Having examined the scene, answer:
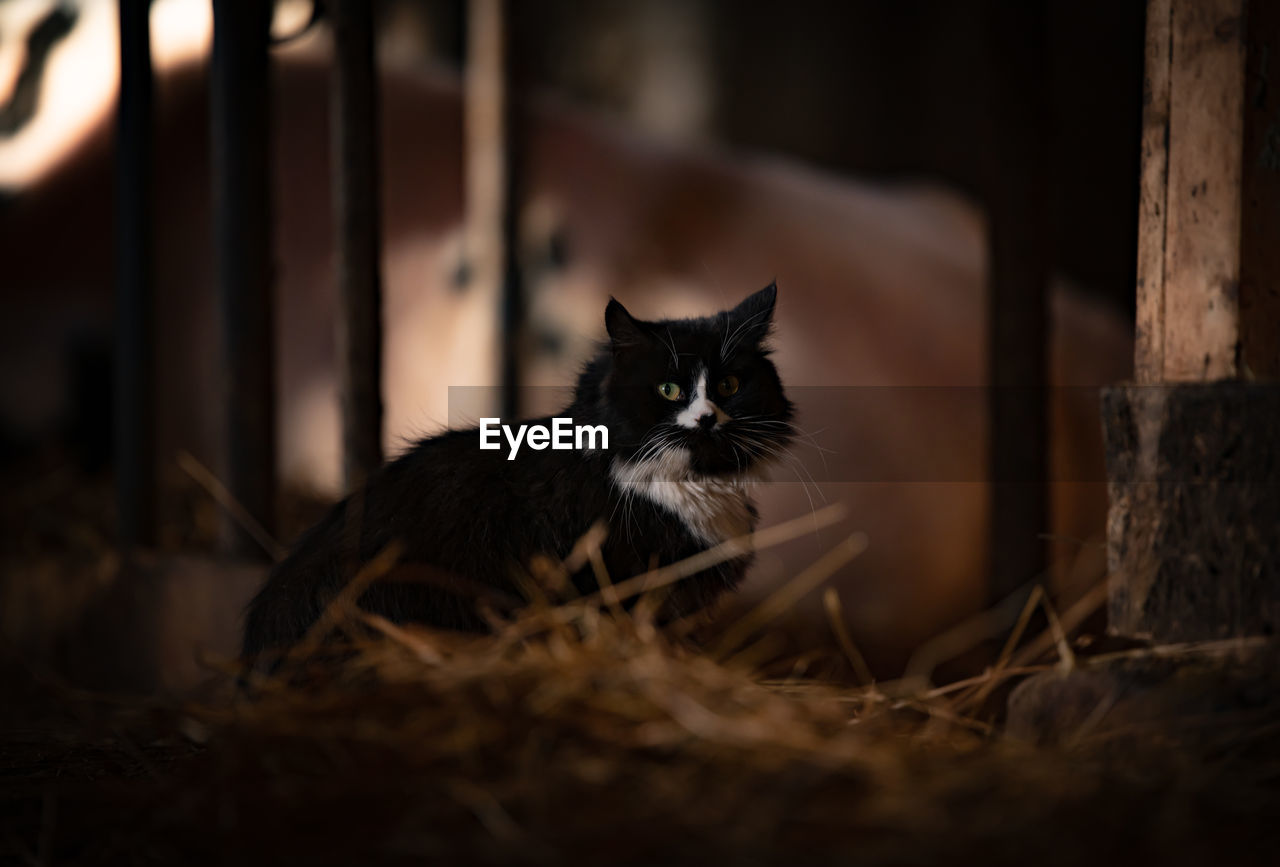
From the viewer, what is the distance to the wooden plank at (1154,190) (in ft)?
5.35

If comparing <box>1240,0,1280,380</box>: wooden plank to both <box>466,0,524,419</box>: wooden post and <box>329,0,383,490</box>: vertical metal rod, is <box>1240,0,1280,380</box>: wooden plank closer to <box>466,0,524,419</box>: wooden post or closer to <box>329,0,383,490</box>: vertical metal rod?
<box>329,0,383,490</box>: vertical metal rod

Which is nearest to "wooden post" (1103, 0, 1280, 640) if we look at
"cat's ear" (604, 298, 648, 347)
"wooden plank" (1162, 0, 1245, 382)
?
"wooden plank" (1162, 0, 1245, 382)

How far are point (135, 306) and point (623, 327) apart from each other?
166cm

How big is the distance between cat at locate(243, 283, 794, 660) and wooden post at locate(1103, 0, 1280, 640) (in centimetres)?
61

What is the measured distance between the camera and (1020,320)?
3.08 m

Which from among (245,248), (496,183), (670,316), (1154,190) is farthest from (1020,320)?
(245,248)

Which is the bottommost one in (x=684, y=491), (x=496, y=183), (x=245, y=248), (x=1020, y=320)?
(x=684, y=491)

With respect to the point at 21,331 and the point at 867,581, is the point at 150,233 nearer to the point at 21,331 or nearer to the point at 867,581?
the point at 21,331

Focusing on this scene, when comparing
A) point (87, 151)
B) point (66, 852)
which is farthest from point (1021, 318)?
point (87, 151)

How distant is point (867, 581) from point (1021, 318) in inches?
41.0

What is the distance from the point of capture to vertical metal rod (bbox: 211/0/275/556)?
2576 millimetres

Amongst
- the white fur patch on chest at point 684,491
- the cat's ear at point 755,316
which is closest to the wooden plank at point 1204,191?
A: the cat's ear at point 755,316

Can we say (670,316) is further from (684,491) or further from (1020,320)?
(684,491)

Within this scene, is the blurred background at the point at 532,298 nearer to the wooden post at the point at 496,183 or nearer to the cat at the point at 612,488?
the wooden post at the point at 496,183
